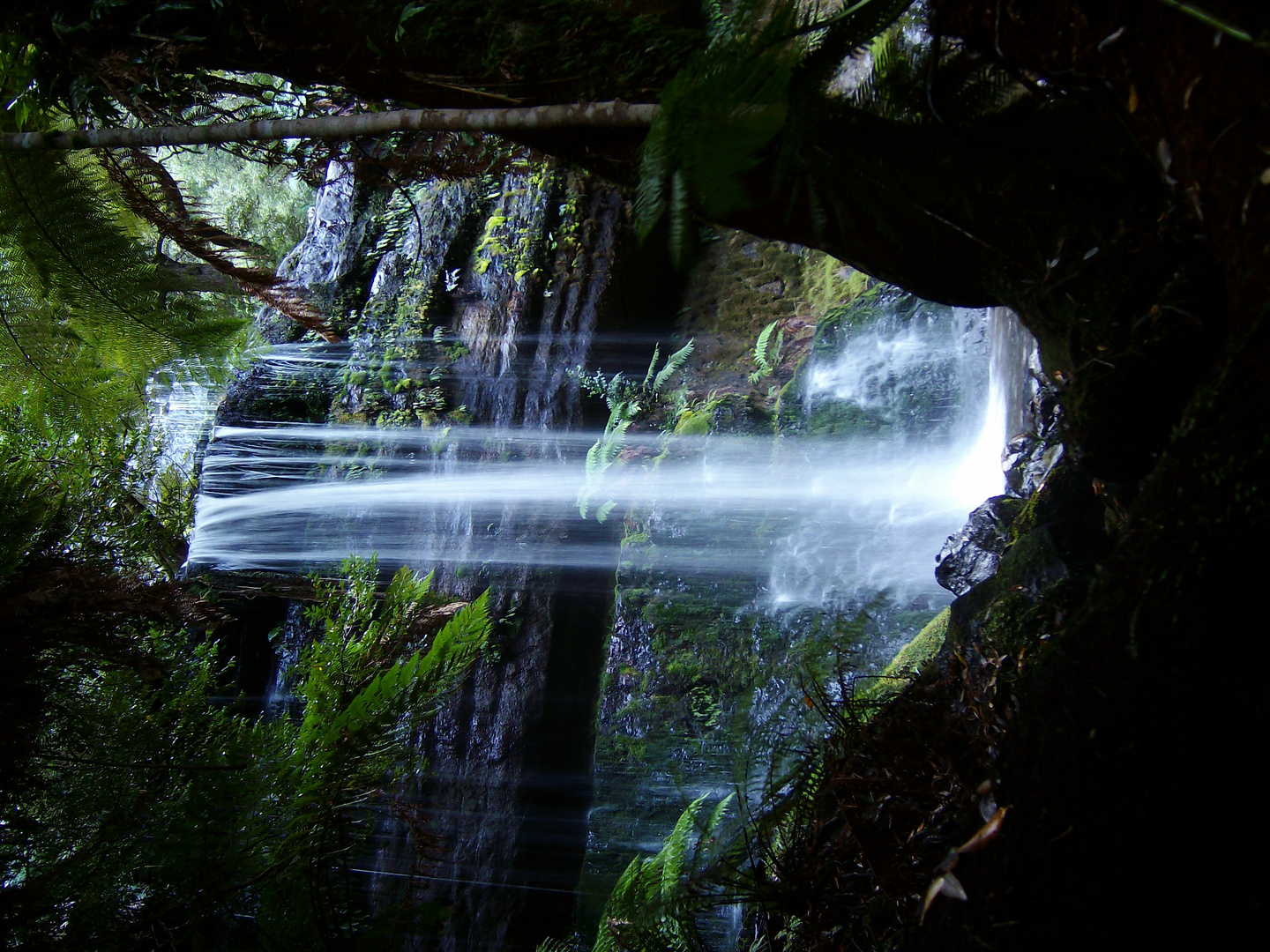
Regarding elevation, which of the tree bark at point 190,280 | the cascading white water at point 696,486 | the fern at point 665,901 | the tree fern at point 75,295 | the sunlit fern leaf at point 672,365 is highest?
the sunlit fern leaf at point 672,365

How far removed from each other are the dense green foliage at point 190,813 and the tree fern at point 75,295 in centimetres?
148

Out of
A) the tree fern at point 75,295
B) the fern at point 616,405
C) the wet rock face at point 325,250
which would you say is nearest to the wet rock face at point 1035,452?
the fern at point 616,405

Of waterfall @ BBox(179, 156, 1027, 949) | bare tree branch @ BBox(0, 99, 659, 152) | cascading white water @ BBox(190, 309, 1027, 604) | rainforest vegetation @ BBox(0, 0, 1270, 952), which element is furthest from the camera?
cascading white water @ BBox(190, 309, 1027, 604)

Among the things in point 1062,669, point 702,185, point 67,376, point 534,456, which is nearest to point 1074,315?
point 1062,669

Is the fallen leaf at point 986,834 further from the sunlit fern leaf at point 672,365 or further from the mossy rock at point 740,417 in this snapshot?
the sunlit fern leaf at point 672,365

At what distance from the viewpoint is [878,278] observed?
2215 mm

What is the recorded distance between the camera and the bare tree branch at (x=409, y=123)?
1.68 m

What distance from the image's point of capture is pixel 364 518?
6195 millimetres

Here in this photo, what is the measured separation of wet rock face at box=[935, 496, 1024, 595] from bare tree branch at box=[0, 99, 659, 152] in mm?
2649

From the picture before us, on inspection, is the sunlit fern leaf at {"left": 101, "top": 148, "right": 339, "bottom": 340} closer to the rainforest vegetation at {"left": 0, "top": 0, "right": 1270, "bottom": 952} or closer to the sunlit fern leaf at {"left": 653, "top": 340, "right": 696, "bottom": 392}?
the rainforest vegetation at {"left": 0, "top": 0, "right": 1270, "bottom": 952}

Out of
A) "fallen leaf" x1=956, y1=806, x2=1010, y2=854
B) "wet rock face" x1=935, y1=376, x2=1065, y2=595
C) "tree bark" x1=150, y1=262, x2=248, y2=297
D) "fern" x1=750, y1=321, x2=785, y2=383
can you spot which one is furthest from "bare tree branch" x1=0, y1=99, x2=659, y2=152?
"fern" x1=750, y1=321, x2=785, y2=383

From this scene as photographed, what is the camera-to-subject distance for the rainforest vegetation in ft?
3.46

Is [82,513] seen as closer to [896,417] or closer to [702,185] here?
[702,185]

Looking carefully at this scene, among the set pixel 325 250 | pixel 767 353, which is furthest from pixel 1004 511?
A: pixel 325 250
